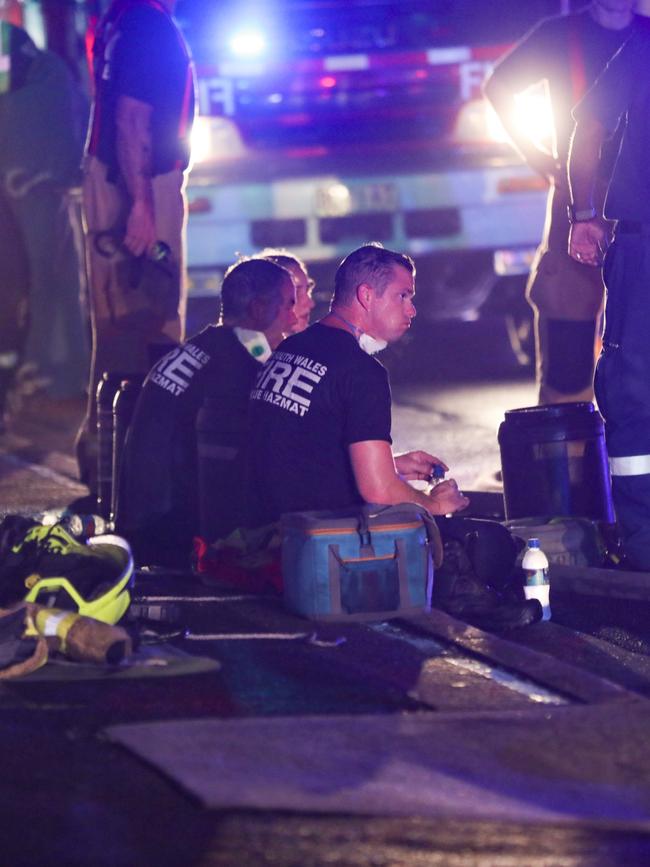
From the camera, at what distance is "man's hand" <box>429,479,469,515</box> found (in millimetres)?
6602

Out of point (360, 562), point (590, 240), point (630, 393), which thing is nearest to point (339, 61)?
point (590, 240)

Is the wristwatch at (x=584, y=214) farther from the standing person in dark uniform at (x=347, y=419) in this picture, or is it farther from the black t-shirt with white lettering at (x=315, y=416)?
the black t-shirt with white lettering at (x=315, y=416)

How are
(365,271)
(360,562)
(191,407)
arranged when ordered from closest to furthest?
(360,562)
(365,271)
(191,407)

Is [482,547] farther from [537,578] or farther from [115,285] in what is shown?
[115,285]

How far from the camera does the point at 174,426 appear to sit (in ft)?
24.8

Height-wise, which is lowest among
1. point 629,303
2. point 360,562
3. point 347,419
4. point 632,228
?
point 360,562

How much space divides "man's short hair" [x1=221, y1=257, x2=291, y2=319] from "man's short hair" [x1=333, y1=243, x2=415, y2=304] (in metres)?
0.83

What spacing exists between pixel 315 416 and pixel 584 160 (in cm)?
166

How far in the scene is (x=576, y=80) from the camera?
29.8 ft

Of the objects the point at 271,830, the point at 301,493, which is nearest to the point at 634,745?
the point at 271,830

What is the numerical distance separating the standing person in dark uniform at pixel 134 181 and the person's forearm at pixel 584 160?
A: 239 centimetres

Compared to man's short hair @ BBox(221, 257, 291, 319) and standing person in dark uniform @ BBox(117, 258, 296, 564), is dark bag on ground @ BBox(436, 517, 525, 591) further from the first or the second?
man's short hair @ BBox(221, 257, 291, 319)

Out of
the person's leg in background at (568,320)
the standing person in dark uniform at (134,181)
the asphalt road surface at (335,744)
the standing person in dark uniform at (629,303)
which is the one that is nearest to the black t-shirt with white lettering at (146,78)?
the standing person in dark uniform at (134,181)

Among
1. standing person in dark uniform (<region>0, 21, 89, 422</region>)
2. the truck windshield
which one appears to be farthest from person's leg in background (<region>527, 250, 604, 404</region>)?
standing person in dark uniform (<region>0, 21, 89, 422</region>)
